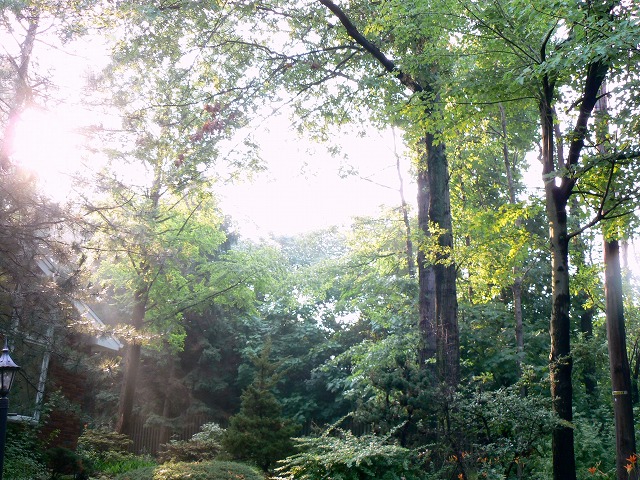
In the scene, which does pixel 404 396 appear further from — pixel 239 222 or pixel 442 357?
pixel 239 222

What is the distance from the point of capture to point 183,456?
15.3 m

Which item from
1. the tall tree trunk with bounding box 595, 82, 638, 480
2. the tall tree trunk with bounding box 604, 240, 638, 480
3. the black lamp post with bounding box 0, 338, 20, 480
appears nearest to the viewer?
the black lamp post with bounding box 0, 338, 20, 480

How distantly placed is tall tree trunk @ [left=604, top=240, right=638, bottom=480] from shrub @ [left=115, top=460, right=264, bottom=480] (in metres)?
6.19

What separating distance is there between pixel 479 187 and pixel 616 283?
10254 millimetres

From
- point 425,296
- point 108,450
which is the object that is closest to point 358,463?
point 425,296

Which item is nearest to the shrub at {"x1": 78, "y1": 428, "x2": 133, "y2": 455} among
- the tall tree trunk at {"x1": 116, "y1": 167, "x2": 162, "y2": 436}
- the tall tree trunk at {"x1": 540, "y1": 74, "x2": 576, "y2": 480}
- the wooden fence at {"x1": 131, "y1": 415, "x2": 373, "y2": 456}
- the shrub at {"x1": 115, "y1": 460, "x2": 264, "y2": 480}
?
the tall tree trunk at {"x1": 116, "y1": 167, "x2": 162, "y2": 436}

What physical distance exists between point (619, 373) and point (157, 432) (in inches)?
869

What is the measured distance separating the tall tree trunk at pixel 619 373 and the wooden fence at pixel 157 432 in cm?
2037

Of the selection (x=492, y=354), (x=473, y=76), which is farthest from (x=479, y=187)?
(x=473, y=76)

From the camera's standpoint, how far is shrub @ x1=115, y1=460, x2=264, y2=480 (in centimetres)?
1025

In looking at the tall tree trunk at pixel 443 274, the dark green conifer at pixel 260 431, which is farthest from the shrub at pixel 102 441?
the tall tree trunk at pixel 443 274

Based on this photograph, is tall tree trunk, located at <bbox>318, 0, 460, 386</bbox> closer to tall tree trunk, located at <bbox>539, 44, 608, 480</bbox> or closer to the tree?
the tree

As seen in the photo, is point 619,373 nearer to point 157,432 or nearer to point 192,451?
point 192,451

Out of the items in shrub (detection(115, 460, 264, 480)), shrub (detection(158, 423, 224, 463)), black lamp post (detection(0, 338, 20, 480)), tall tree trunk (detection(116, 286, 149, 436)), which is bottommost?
shrub (detection(115, 460, 264, 480))
